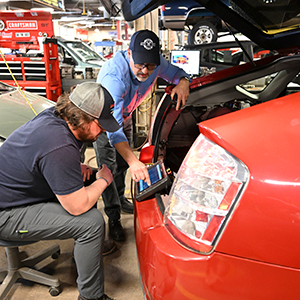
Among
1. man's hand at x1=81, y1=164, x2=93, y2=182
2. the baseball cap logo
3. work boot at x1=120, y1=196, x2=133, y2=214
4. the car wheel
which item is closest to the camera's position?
the baseball cap logo

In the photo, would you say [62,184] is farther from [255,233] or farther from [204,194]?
[255,233]

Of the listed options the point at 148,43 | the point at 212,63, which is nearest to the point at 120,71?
the point at 148,43

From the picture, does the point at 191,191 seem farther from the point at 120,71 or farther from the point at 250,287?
the point at 120,71

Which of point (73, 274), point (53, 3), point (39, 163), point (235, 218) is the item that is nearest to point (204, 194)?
point (235, 218)

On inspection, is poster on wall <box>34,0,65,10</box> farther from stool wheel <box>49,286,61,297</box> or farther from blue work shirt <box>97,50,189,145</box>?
stool wheel <box>49,286,61,297</box>

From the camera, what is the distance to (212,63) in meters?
5.84

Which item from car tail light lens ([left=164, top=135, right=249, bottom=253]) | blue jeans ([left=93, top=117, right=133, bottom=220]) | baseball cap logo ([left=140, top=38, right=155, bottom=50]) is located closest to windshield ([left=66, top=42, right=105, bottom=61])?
blue jeans ([left=93, top=117, right=133, bottom=220])

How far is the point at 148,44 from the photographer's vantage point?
1714 millimetres

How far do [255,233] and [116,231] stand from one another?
163cm

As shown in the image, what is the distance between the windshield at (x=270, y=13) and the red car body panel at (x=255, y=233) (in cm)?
86

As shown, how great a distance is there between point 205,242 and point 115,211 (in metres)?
1.50

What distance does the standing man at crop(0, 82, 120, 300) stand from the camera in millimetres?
1326

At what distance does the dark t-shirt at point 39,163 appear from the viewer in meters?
1.30

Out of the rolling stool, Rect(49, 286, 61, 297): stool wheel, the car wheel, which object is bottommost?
Rect(49, 286, 61, 297): stool wheel
